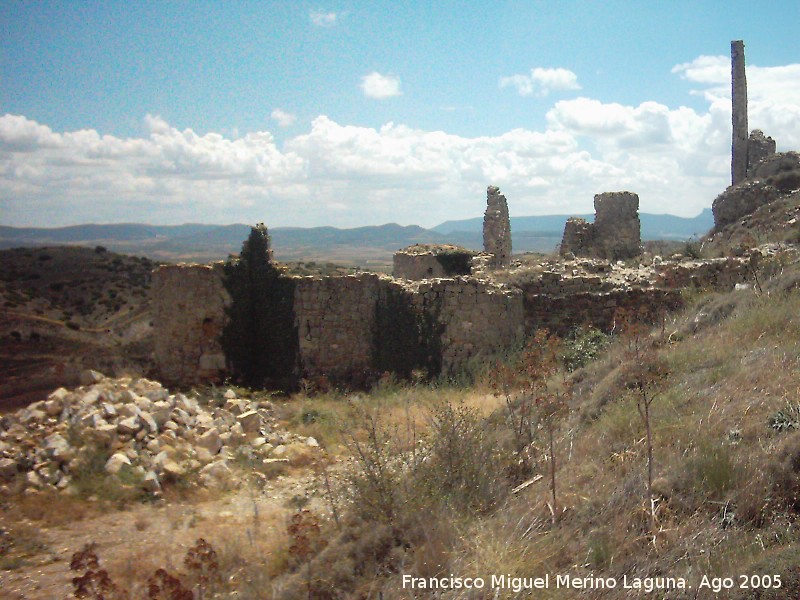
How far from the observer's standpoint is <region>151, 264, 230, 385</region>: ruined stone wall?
11.3 m

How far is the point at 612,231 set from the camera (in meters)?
15.5

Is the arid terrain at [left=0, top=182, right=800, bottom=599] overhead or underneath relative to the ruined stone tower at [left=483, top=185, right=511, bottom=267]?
underneath

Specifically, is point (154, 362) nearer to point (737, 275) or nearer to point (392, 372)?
point (392, 372)

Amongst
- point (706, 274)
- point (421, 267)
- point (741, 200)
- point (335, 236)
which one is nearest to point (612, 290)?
point (706, 274)

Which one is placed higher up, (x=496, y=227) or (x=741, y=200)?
(x=741, y=200)

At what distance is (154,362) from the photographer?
1189cm

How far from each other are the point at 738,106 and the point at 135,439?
26.5 meters

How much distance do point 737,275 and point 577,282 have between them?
266 centimetres

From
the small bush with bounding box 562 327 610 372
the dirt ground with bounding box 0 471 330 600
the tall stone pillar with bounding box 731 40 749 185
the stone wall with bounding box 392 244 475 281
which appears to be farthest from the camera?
the tall stone pillar with bounding box 731 40 749 185

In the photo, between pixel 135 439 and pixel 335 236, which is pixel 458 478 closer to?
pixel 135 439

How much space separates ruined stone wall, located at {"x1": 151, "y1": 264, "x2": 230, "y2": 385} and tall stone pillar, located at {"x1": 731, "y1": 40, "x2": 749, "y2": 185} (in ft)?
72.2

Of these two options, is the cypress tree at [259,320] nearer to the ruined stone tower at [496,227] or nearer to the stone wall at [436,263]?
the stone wall at [436,263]

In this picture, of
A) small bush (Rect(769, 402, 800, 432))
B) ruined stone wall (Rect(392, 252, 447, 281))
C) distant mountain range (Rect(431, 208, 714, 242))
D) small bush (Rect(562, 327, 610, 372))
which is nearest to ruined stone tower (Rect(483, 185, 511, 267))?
ruined stone wall (Rect(392, 252, 447, 281))

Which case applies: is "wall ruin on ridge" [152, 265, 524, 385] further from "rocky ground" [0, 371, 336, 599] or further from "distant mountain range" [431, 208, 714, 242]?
"distant mountain range" [431, 208, 714, 242]
